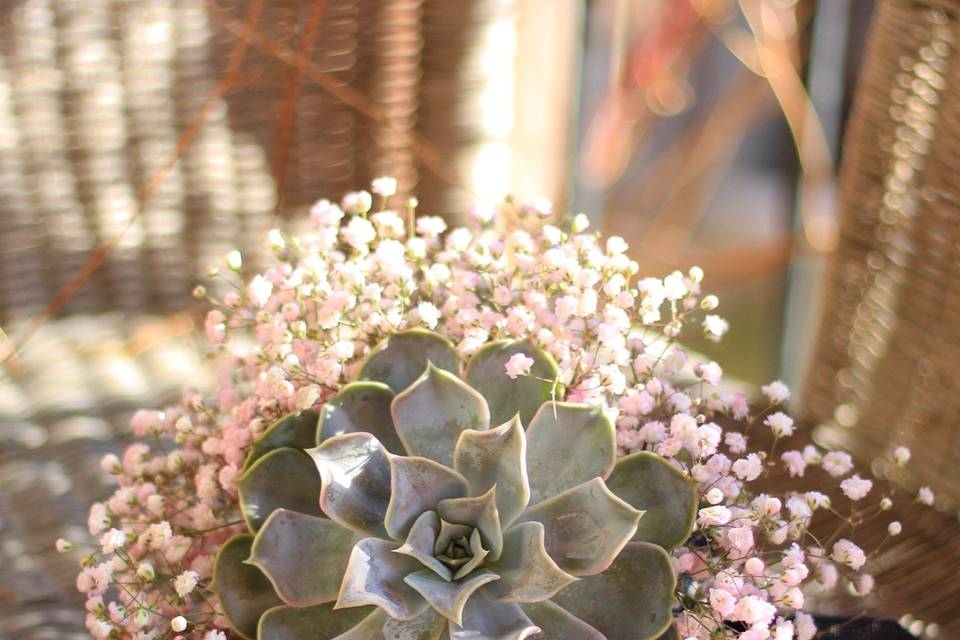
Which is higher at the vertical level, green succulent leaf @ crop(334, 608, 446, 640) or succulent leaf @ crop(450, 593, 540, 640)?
succulent leaf @ crop(450, 593, 540, 640)

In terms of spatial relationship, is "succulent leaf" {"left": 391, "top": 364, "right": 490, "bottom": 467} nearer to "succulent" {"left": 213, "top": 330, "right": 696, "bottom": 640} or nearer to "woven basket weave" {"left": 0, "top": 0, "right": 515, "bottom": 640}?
"succulent" {"left": 213, "top": 330, "right": 696, "bottom": 640}

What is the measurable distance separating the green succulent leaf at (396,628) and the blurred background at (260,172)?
0.98ft

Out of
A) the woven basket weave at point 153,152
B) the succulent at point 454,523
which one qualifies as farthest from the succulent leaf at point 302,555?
the woven basket weave at point 153,152

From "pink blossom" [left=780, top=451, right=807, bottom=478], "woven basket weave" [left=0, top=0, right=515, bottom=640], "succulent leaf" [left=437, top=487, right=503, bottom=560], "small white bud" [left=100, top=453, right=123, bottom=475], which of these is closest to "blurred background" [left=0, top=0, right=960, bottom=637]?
"woven basket weave" [left=0, top=0, right=515, bottom=640]

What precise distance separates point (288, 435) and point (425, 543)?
0.11m

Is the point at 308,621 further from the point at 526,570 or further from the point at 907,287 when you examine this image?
the point at 907,287

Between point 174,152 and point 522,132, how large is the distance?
0.40 m

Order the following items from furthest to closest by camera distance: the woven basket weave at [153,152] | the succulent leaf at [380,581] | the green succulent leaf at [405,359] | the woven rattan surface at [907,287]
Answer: the woven basket weave at [153,152] → the woven rattan surface at [907,287] → the green succulent leaf at [405,359] → the succulent leaf at [380,581]

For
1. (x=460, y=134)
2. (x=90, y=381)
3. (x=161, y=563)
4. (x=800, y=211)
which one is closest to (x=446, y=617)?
(x=161, y=563)

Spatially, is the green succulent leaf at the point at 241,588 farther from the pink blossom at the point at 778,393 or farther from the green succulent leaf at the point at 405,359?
the pink blossom at the point at 778,393

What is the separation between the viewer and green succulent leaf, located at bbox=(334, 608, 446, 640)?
0.47 meters

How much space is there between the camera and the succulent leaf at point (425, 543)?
464mm

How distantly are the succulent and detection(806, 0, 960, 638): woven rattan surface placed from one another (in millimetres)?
323

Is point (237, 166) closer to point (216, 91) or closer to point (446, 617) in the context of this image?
point (216, 91)
